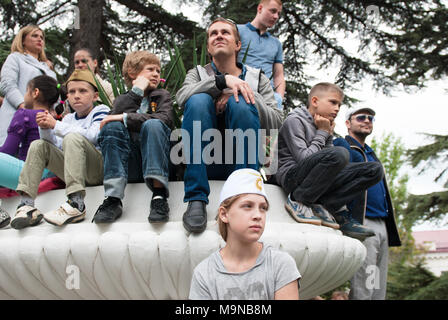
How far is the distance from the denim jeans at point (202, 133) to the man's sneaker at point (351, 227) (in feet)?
2.32

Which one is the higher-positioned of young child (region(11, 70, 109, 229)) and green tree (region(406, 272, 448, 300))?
young child (region(11, 70, 109, 229))

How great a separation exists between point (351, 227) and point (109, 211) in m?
1.30

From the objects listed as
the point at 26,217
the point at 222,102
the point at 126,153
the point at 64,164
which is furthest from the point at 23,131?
the point at 222,102

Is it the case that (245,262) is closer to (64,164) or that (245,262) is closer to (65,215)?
(65,215)

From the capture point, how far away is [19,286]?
251cm

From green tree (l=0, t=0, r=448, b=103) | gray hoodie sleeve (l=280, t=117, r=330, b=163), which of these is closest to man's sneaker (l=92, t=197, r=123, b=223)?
gray hoodie sleeve (l=280, t=117, r=330, b=163)

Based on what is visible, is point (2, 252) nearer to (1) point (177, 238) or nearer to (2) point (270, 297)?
(1) point (177, 238)

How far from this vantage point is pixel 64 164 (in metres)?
2.65

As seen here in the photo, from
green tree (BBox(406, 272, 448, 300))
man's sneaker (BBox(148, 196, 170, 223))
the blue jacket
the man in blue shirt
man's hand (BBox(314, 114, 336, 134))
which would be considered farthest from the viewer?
green tree (BBox(406, 272, 448, 300))

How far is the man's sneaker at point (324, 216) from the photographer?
104 inches

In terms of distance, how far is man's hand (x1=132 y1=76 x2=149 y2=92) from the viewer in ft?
9.04

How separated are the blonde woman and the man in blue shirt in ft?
5.26

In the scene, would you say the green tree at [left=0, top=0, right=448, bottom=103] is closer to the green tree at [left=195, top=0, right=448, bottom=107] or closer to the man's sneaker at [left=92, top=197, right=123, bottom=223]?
the green tree at [left=195, top=0, right=448, bottom=107]
